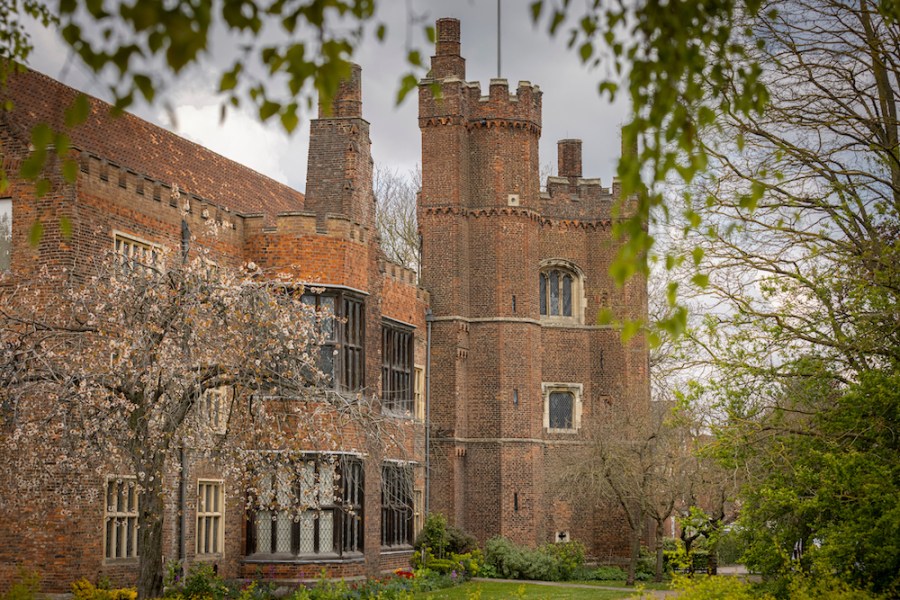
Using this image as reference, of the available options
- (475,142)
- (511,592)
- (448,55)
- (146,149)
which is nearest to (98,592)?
(511,592)

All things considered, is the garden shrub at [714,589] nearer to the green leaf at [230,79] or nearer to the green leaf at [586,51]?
the green leaf at [586,51]

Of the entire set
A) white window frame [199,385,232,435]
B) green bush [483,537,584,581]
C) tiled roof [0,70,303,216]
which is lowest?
green bush [483,537,584,581]

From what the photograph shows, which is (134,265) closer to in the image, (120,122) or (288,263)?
(288,263)

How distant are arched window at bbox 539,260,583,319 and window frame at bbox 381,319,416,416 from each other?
6.30 m

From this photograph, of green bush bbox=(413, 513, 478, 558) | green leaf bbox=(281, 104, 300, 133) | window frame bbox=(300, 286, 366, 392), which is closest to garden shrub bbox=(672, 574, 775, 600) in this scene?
green leaf bbox=(281, 104, 300, 133)

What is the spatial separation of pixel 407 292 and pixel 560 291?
694 centimetres

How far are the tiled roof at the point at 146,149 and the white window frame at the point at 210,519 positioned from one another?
18.2ft

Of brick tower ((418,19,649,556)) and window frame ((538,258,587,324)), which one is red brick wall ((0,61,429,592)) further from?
window frame ((538,258,587,324))

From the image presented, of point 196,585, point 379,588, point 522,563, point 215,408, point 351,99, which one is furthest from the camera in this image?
point 522,563

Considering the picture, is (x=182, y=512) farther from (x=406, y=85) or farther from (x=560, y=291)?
(x=560, y=291)

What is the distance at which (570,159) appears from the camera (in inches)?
1453

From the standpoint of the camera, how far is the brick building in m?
18.2

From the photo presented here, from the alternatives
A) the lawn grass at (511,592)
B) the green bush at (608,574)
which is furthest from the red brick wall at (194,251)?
the green bush at (608,574)

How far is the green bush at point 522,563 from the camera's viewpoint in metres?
29.8
